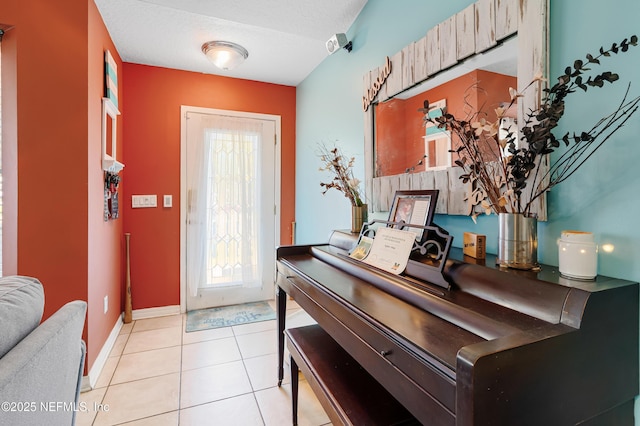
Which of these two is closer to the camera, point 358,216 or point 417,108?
point 417,108

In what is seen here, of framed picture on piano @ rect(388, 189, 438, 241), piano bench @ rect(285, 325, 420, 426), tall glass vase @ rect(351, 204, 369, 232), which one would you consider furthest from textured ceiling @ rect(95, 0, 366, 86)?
piano bench @ rect(285, 325, 420, 426)

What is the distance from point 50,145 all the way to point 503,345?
244 centimetres

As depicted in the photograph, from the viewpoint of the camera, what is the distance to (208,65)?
10.1 feet

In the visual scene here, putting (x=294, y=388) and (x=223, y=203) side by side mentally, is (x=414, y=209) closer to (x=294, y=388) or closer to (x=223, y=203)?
(x=294, y=388)

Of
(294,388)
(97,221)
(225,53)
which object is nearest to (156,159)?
(97,221)

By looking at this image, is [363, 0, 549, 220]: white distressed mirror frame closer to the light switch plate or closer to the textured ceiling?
the textured ceiling

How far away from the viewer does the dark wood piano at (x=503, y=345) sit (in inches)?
25.5

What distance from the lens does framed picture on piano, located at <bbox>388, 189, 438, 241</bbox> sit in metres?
1.33

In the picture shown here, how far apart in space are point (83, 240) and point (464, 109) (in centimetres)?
229

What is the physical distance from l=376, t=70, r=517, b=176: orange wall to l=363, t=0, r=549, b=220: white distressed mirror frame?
0.07m

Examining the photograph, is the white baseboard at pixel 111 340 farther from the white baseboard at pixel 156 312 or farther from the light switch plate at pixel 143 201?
the light switch plate at pixel 143 201

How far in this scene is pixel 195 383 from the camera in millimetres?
2059

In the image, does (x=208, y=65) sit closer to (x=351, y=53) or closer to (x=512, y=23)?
(x=351, y=53)

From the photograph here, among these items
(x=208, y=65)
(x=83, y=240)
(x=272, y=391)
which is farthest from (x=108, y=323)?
(x=208, y=65)
